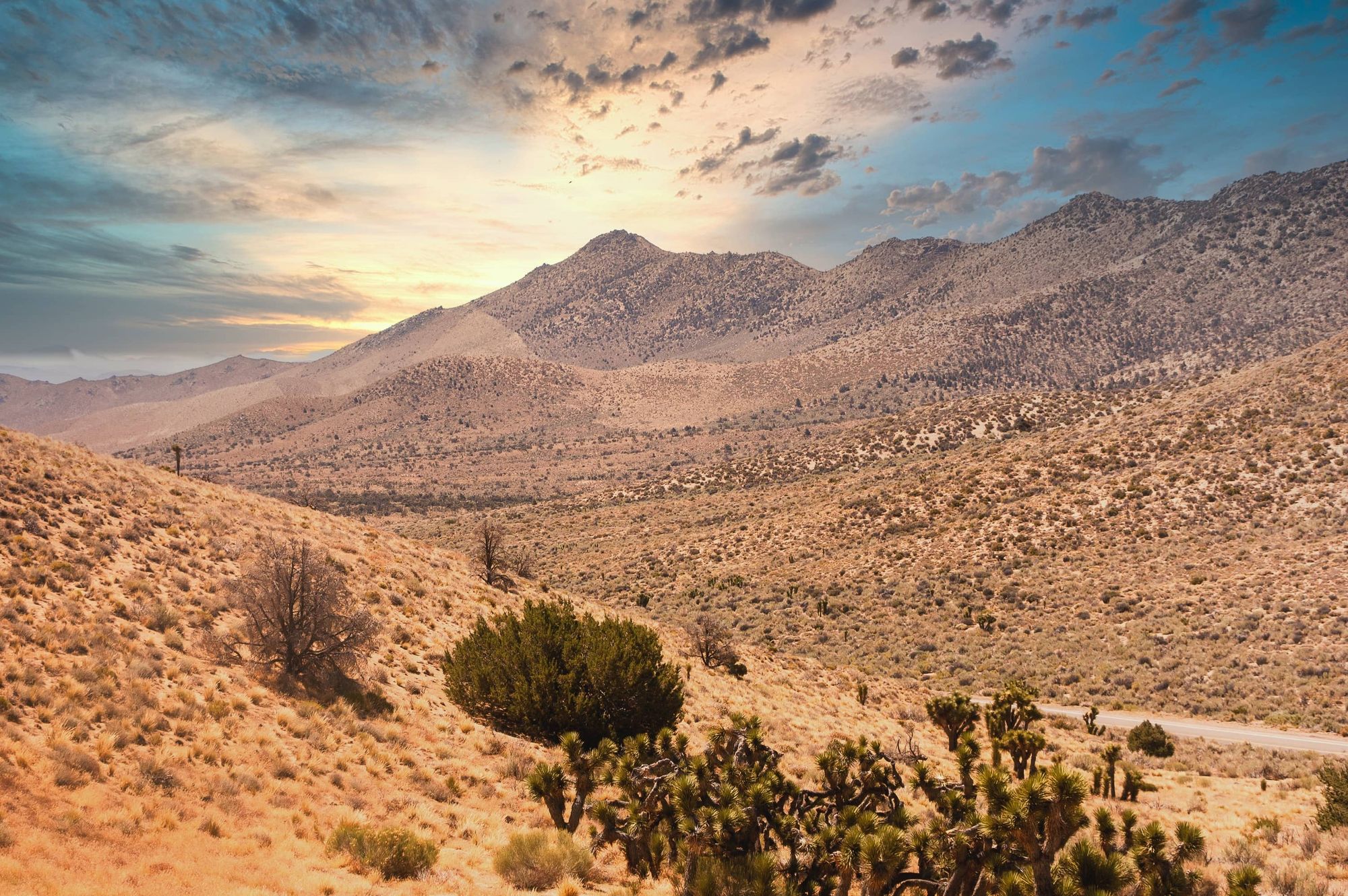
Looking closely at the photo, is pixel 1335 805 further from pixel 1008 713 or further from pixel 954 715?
pixel 954 715

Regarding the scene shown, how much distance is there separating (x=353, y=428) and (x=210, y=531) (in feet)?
576

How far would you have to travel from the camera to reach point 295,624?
52.7ft

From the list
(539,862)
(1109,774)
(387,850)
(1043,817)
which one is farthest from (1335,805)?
(387,850)

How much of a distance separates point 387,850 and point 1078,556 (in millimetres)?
43893

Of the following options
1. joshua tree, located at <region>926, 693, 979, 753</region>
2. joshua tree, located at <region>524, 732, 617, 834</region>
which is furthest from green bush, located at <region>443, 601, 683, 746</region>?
joshua tree, located at <region>926, 693, 979, 753</region>

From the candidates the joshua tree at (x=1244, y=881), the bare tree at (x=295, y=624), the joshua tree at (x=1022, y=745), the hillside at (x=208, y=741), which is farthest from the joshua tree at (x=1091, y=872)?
the bare tree at (x=295, y=624)

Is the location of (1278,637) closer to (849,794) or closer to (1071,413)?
(849,794)

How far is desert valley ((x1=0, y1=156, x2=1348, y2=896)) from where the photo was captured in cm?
916

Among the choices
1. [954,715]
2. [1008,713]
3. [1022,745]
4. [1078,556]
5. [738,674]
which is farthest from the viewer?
[1078,556]

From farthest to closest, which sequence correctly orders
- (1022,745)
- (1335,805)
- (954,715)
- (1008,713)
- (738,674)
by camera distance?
(738,674)
(954,715)
(1008,713)
(1022,745)
(1335,805)

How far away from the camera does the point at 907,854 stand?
822cm

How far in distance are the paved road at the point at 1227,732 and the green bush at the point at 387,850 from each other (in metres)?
25.9

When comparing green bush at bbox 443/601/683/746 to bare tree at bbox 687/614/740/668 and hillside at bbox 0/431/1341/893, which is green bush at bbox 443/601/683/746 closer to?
hillside at bbox 0/431/1341/893

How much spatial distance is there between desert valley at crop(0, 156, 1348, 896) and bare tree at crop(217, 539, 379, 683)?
3.8 inches
